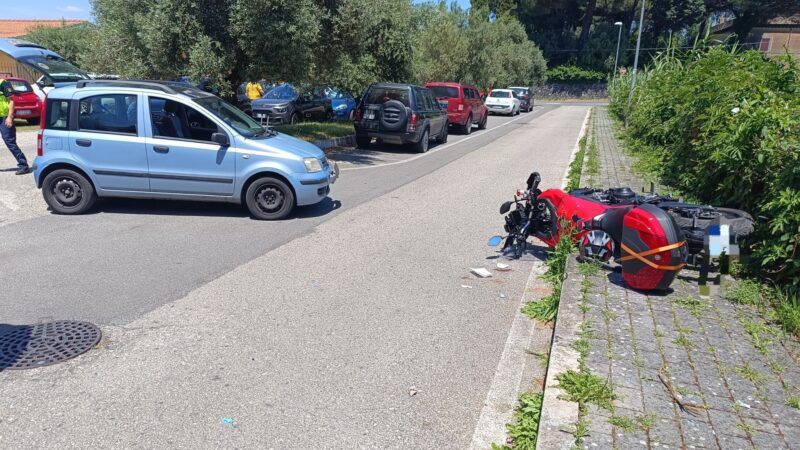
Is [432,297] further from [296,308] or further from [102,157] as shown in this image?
[102,157]

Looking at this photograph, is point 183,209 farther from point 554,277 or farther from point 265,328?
point 554,277

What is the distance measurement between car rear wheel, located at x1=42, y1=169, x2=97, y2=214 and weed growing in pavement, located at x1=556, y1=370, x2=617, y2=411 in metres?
7.26

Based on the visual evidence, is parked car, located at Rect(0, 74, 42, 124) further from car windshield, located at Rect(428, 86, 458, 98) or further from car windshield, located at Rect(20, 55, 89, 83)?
car windshield, located at Rect(428, 86, 458, 98)

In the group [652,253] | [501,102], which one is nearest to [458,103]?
[501,102]

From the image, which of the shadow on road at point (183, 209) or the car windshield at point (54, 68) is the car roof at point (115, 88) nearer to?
the shadow on road at point (183, 209)

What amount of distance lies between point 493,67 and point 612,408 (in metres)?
41.9

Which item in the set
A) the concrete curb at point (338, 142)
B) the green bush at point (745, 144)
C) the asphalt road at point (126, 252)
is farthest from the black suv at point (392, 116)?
the green bush at point (745, 144)

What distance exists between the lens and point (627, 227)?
16.8ft

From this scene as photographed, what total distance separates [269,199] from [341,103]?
53.8 feet

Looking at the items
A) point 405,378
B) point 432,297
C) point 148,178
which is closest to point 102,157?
point 148,178

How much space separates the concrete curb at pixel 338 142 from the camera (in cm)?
1607

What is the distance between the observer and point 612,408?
339 cm

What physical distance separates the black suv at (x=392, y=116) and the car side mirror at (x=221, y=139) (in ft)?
26.6

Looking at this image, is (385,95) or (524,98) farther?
(524,98)
